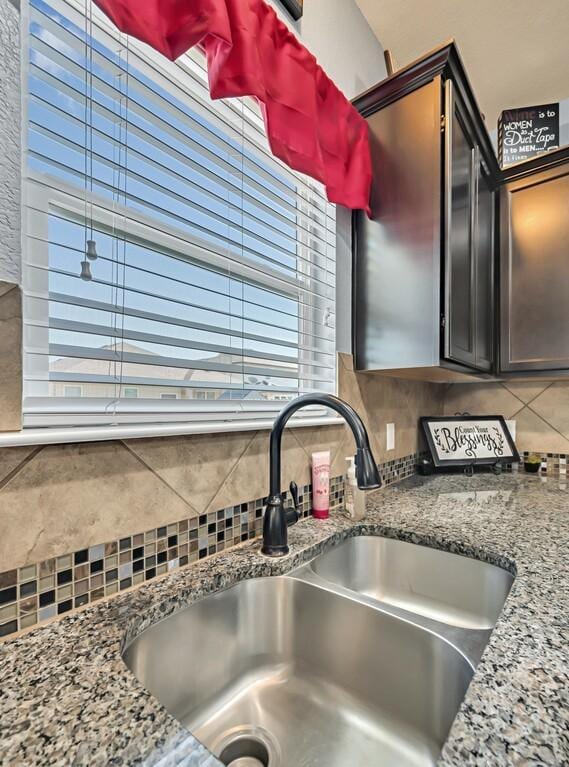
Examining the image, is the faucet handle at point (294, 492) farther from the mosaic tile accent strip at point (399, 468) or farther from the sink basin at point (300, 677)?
the mosaic tile accent strip at point (399, 468)

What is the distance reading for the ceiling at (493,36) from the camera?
1.59 meters

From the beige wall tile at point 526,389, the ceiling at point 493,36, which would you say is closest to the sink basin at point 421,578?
the beige wall tile at point 526,389

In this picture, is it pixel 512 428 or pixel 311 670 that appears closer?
pixel 311 670

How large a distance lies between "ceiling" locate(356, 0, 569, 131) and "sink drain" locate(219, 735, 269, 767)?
2445mm

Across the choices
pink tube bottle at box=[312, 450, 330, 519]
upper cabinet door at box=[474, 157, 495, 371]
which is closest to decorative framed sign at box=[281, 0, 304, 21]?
upper cabinet door at box=[474, 157, 495, 371]

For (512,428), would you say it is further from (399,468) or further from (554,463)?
(399,468)

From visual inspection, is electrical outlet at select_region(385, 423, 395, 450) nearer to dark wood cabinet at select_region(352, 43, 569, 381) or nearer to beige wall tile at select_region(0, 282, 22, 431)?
dark wood cabinet at select_region(352, 43, 569, 381)

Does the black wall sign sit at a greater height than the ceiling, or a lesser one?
lesser

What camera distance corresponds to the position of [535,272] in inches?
69.9

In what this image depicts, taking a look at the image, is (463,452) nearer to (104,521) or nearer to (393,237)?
(393,237)

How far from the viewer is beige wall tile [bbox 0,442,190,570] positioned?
60 centimetres

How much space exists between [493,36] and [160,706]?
8.47 feet

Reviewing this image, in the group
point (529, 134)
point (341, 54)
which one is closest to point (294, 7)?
point (341, 54)

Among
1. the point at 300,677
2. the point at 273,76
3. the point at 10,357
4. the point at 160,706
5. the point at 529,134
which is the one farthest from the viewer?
the point at 529,134
